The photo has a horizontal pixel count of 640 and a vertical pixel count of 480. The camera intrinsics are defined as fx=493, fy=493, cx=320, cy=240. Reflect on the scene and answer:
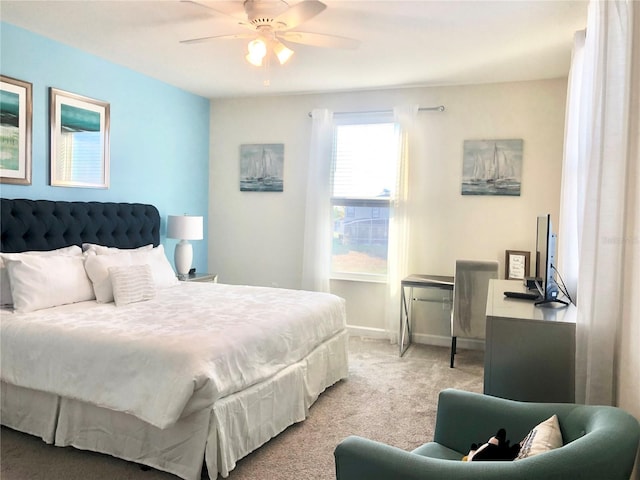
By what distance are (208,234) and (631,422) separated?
16.3 feet

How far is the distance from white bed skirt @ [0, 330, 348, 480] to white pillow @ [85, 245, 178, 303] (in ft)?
2.65

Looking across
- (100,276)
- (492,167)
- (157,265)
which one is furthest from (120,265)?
(492,167)

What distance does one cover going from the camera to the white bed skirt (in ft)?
7.65

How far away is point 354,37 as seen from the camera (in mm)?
3545

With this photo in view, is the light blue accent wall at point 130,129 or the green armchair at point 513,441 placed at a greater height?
→ the light blue accent wall at point 130,129

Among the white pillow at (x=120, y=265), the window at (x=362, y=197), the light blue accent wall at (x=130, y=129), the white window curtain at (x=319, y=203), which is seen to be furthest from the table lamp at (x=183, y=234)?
the window at (x=362, y=197)

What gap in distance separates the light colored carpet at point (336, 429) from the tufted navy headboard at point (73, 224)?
51.2 inches

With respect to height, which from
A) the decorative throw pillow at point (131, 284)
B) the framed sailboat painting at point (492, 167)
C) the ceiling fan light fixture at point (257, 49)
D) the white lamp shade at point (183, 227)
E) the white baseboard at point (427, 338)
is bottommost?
the white baseboard at point (427, 338)

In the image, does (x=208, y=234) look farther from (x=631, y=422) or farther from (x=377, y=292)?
(x=631, y=422)

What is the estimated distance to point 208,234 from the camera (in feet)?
19.1

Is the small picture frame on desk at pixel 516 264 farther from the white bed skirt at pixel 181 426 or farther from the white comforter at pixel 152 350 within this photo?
the white bed skirt at pixel 181 426

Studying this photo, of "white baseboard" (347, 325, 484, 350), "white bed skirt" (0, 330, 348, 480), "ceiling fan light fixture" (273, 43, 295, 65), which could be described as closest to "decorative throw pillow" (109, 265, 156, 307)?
"white bed skirt" (0, 330, 348, 480)

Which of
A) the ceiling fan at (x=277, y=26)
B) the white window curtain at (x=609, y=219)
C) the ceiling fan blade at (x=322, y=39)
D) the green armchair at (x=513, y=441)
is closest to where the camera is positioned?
the green armchair at (x=513, y=441)

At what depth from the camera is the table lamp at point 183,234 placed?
4.77 meters
